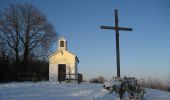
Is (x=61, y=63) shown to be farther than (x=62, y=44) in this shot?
No

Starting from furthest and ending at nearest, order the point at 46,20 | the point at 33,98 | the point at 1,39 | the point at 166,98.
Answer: the point at 46,20, the point at 1,39, the point at 166,98, the point at 33,98

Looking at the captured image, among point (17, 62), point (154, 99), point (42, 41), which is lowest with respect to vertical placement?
point (154, 99)

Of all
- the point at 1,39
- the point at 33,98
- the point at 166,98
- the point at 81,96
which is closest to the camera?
the point at 33,98

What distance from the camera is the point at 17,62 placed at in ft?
128

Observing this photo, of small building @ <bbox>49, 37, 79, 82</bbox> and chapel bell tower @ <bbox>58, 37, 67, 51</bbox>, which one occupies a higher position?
chapel bell tower @ <bbox>58, 37, 67, 51</bbox>

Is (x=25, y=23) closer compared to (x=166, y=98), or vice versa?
(x=166, y=98)

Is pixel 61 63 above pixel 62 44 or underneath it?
underneath

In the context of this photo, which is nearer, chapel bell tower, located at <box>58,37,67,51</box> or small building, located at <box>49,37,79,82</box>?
small building, located at <box>49,37,79,82</box>

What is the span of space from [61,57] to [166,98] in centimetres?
1729

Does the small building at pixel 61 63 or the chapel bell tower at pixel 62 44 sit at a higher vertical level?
the chapel bell tower at pixel 62 44

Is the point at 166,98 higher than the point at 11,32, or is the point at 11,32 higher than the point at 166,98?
the point at 11,32

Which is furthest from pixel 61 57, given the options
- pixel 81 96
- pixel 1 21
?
pixel 81 96

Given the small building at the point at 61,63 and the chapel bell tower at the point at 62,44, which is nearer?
the small building at the point at 61,63

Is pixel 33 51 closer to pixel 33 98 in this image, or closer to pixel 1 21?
pixel 1 21
